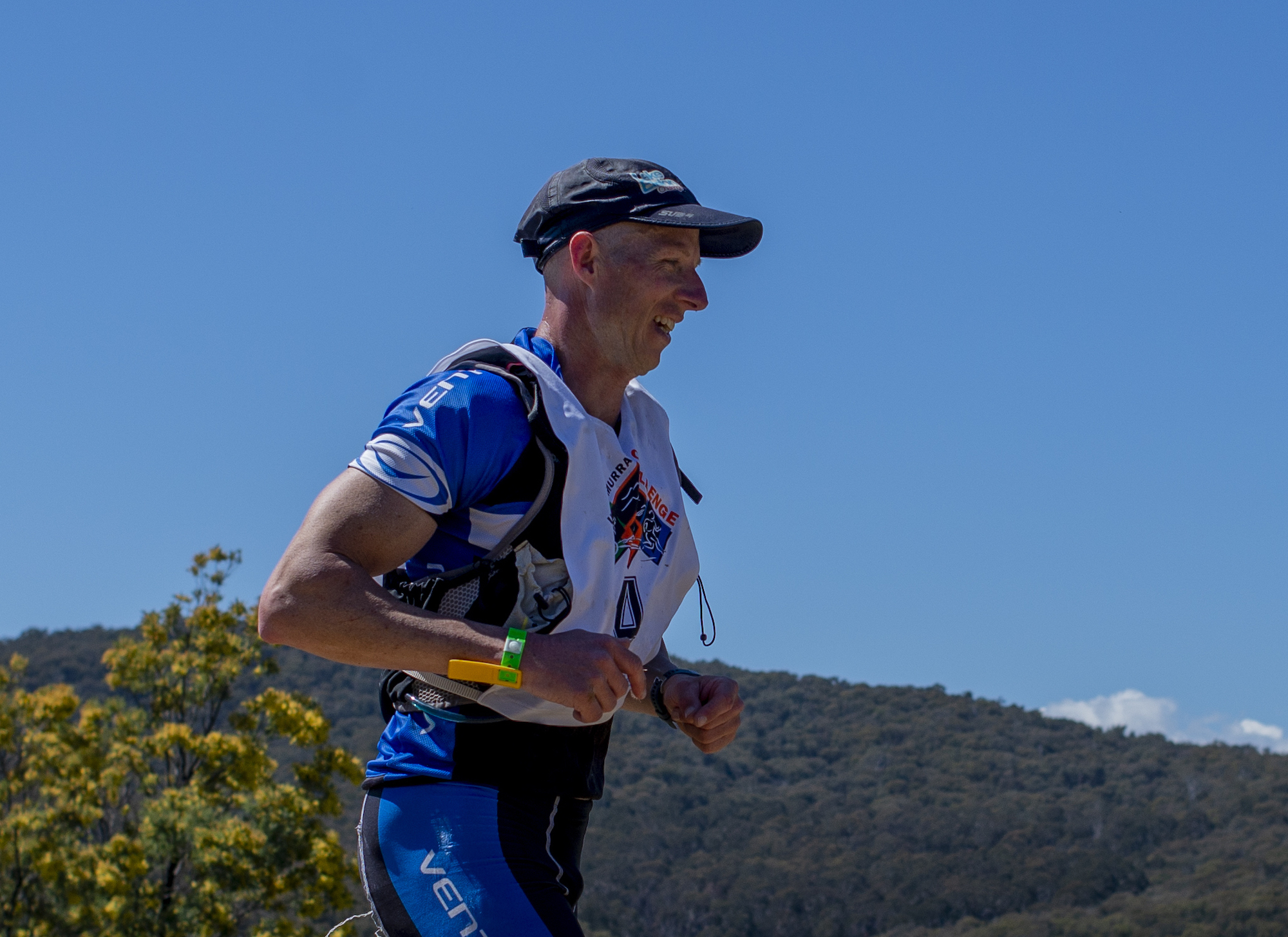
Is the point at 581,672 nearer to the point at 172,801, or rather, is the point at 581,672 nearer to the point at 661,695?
the point at 661,695

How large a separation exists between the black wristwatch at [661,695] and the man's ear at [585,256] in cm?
85

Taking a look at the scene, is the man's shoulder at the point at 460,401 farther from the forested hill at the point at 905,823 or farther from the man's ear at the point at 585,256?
the forested hill at the point at 905,823

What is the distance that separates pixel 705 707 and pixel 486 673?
73 cm

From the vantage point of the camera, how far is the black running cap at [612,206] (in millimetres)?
2818

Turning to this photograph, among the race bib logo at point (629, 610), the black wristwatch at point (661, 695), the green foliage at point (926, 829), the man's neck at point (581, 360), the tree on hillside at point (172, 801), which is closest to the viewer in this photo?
the race bib logo at point (629, 610)

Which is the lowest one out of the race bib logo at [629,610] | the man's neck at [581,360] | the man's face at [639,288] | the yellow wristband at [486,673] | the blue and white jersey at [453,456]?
the yellow wristband at [486,673]

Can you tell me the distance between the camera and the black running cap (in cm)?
282

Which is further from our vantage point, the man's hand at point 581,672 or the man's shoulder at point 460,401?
the man's shoulder at point 460,401

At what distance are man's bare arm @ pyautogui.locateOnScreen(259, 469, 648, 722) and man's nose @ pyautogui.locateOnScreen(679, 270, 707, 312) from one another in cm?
78

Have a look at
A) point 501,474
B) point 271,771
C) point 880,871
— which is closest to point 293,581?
point 501,474

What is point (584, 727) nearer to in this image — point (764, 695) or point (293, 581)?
point (293, 581)

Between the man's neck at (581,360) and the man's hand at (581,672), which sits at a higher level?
the man's neck at (581,360)

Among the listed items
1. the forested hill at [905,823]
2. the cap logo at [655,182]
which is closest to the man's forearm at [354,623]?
the cap logo at [655,182]

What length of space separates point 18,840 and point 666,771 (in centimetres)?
4713
